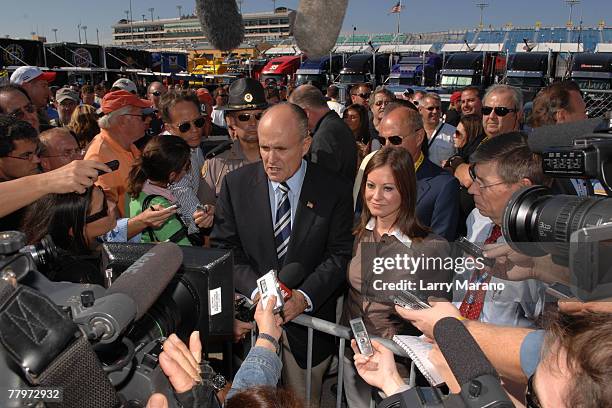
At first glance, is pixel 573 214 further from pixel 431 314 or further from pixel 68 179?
pixel 68 179

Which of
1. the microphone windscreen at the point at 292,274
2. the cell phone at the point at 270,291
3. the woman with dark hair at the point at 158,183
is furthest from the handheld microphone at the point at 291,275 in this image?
the woman with dark hair at the point at 158,183

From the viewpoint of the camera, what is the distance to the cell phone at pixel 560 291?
1596 millimetres

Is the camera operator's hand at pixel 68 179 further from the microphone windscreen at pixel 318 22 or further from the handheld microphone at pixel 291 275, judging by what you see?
the microphone windscreen at pixel 318 22

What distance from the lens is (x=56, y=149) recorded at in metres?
3.34

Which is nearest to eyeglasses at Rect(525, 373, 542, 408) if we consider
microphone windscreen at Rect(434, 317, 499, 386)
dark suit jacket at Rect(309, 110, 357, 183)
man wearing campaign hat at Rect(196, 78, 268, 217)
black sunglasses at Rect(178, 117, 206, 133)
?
microphone windscreen at Rect(434, 317, 499, 386)

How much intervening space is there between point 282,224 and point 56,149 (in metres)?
1.75

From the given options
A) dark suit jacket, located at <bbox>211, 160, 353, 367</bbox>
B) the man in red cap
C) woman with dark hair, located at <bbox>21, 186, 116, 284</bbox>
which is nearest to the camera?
woman with dark hair, located at <bbox>21, 186, 116, 284</bbox>

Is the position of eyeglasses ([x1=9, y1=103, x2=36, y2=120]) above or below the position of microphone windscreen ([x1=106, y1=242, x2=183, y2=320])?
above

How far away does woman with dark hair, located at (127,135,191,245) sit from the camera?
2.88m

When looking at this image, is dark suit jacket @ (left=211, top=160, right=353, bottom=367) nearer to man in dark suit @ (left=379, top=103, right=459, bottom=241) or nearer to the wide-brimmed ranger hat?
man in dark suit @ (left=379, top=103, right=459, bottom=241)

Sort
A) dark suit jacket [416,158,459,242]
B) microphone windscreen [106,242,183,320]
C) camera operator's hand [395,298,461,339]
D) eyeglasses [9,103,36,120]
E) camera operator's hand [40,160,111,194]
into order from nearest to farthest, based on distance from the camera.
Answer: microphone windscreen [106,242,183,320], camera operator's hand [395,298,461,339], camera operator's hand [40,160,111,194], dark suit jacket [416,158,459,242], eyeglasses [9,103,36,120]

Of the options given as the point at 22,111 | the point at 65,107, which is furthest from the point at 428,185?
the point at 65,107

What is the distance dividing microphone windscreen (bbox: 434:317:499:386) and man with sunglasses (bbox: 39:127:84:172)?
2961 millimetres

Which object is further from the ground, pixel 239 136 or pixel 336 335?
pixel 239 136
